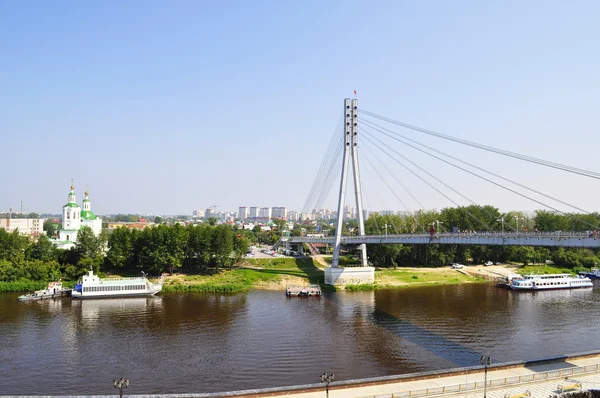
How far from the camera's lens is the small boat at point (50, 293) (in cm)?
4975

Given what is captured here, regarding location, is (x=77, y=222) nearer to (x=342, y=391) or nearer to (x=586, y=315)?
(x=342, y=391)

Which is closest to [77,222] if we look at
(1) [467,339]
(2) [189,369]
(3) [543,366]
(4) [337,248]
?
(4) [337,248]

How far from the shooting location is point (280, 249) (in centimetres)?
9206

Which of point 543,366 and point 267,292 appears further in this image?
point 267,292

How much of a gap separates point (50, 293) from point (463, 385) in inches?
1802

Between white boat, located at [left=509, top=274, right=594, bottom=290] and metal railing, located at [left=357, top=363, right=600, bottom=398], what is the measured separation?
36831 mm

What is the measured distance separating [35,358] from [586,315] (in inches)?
1832

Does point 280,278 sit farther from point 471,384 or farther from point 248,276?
point 471,384

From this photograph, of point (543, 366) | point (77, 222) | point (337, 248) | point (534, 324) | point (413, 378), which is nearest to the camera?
point (413, 378)

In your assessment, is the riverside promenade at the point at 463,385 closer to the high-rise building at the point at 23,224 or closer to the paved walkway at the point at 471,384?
the paved walkway at the point at 471,384

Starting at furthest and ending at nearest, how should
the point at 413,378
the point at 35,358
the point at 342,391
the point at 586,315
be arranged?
the point at 586,315
the point at 35,358
the point at 413,378
the point at 342,391

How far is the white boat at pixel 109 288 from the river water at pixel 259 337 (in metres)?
1.71

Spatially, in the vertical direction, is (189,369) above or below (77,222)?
below

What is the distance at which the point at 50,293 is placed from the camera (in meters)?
51.6
